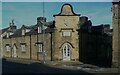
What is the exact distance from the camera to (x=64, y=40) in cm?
3775

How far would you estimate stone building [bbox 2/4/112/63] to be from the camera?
124ft

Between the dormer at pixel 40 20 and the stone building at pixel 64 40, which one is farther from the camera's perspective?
the dormer at pixel 40 20

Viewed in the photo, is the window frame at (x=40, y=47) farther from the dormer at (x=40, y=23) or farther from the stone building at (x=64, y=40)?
the dormer at (x=40, y=23)

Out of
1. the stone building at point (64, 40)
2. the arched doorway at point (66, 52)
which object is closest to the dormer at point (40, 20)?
→ the stone building at point (64, 40)

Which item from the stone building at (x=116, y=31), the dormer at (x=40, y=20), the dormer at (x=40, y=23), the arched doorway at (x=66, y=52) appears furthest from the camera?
the dormer at (x=40, y=20)

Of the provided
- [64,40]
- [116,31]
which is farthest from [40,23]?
[116,31]

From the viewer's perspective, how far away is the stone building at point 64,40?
124 ft

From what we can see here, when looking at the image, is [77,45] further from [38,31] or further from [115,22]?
[115,22]

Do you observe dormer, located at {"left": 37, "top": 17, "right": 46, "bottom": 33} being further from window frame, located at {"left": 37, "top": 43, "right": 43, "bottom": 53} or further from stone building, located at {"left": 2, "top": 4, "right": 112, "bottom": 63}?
window frame, located at {"left": 37, "top": 43, "right": 43, "bottom": 53}

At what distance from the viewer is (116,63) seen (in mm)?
27406

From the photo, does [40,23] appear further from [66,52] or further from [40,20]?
[66,52]

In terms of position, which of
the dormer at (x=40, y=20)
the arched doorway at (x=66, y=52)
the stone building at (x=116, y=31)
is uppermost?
the dormer at (x=40, y=20)

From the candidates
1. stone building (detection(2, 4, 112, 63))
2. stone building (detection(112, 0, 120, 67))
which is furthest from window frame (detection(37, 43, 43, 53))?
stone building (detection(112, 0, 120, 67))

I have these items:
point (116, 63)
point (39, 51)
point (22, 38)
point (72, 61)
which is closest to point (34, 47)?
point (39, 51)
